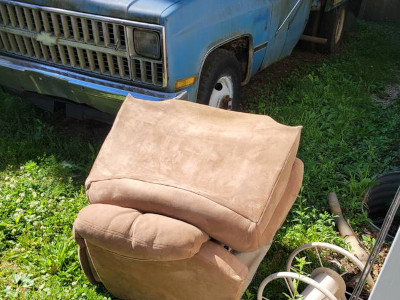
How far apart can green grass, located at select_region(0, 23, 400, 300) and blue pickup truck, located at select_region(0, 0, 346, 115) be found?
0.45m

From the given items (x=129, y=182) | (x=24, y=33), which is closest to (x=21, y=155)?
(x=24, y=33)

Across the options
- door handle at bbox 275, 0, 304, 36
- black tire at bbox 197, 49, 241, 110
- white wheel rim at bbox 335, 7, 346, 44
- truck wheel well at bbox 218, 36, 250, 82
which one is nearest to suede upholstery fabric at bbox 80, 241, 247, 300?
black tire at bbox 197, 49, 241, 110

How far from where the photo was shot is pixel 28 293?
2.58 metres

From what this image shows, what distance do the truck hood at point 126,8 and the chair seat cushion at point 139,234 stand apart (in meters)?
1.46

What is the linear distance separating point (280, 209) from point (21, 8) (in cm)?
274

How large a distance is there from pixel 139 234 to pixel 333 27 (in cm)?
521

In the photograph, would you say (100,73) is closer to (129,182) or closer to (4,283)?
(129,182)

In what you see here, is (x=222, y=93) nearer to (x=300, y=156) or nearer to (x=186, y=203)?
(x=300, y=156)

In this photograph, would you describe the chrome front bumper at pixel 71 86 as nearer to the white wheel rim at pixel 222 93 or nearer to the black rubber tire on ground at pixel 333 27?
the white wheel rim at pixel 222 93

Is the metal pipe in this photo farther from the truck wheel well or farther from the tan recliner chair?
the truck wheel well

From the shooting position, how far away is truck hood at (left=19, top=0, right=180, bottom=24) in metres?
2.95

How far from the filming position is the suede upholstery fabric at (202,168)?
2.05 metres

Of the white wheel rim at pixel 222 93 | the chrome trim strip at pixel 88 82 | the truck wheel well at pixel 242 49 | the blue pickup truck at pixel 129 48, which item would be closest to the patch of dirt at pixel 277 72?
the truck wheel well at pixel 242 49

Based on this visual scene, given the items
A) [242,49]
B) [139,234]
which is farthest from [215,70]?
[139,234]
